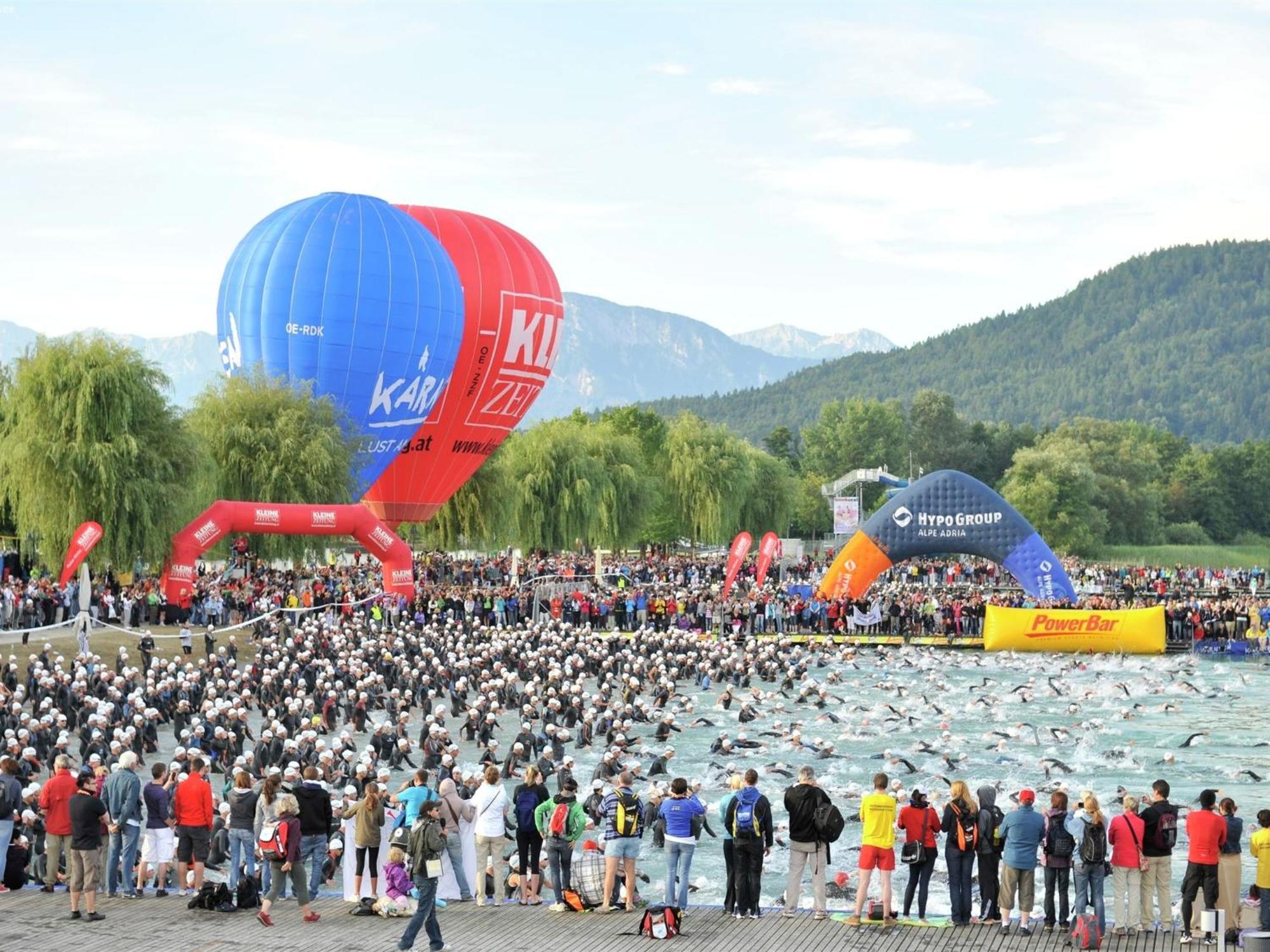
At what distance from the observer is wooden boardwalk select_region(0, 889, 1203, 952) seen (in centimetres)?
1530

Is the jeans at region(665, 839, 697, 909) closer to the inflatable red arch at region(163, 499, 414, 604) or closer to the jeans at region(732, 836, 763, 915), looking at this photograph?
the jeans at region(732, 836, 763, 915)

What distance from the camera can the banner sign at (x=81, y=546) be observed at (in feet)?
122

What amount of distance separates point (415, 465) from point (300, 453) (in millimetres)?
10974

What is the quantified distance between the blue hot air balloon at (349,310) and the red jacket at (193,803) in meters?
41.0

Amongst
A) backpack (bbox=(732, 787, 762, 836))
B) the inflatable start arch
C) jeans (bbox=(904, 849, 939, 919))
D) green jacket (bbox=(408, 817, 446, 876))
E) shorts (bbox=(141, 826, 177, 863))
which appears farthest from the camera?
the inflatable start arch

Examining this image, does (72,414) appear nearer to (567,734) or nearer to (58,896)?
(567,734)

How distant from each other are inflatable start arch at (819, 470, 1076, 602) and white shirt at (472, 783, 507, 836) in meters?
39.0

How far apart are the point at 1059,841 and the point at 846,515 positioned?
215ft

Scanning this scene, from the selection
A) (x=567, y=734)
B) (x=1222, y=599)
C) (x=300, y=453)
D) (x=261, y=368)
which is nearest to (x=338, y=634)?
(x=567, y=734)

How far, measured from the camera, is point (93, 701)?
2811cm

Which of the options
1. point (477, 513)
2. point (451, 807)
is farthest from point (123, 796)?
point (477, 513)

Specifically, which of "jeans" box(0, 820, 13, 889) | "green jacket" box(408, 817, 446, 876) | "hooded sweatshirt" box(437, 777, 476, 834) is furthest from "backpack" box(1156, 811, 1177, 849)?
"jeans" box(0, 820, 13, 889)

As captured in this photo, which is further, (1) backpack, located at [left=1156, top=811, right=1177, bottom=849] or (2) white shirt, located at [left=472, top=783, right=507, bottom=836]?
(2) white shirt, located at [left=472, top=783, right=507, bottom=836]

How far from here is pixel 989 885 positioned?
16469mm
